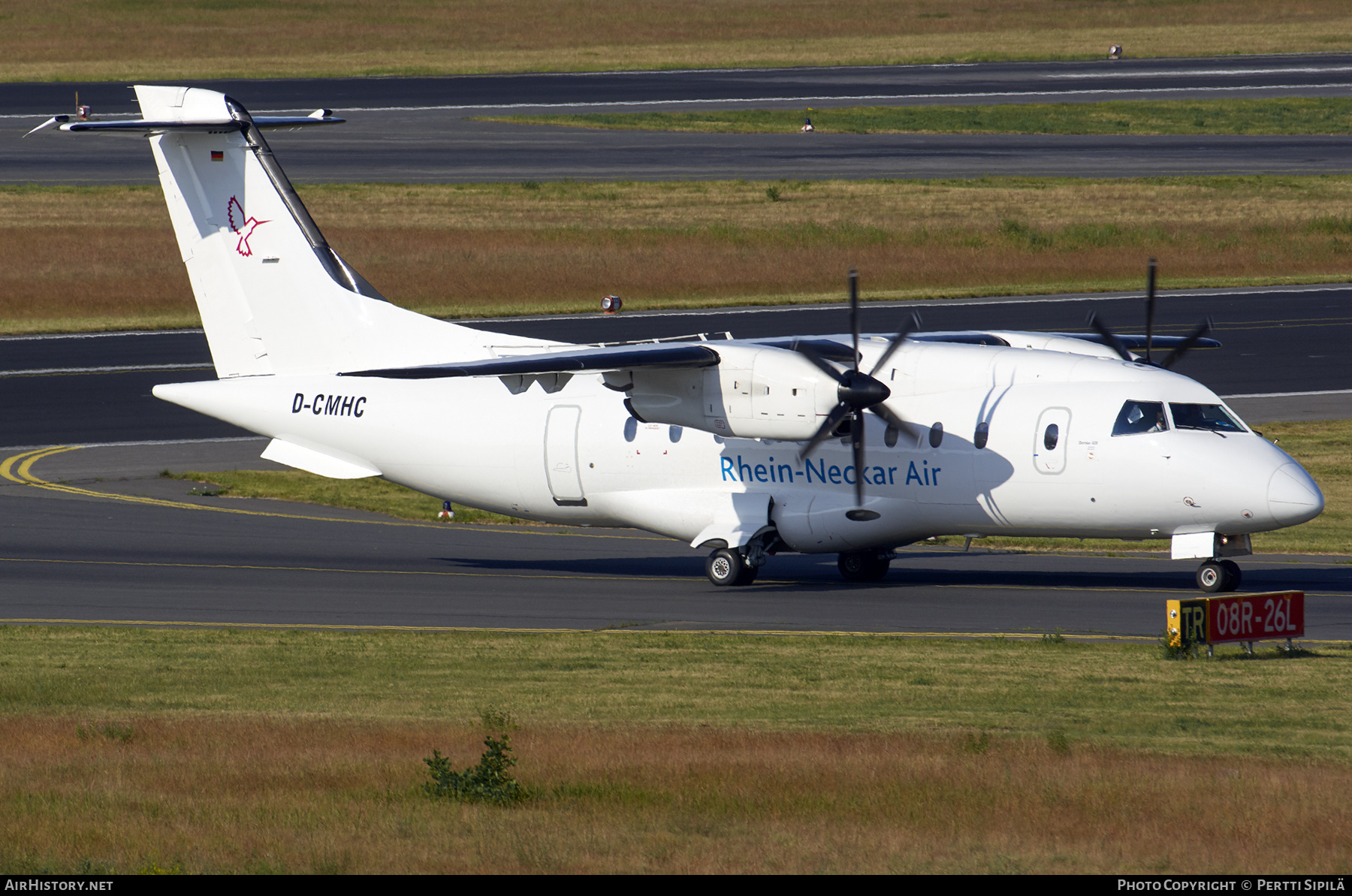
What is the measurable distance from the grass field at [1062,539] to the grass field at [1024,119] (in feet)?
147

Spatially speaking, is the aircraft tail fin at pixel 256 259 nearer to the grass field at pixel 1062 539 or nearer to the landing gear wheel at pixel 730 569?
the grass field at pixel 1062 539

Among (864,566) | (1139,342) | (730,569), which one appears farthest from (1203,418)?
(730,569)

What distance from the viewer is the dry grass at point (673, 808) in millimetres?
10133

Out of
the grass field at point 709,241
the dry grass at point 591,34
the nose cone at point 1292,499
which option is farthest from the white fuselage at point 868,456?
the dry grass at point 591,34

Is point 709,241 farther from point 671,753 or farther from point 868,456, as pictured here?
point 671,753

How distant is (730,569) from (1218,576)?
7.42 m

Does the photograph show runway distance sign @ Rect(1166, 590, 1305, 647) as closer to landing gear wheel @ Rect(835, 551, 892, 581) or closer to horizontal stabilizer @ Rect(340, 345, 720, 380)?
landing gear wheel @ Rect(835, 551, 892, 581)

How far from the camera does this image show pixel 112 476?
114 feet

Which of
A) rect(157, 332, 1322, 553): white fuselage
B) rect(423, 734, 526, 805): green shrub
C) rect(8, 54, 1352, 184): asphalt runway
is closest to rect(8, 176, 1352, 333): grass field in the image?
rect(8, 54, 1352, 184): asphalt runway

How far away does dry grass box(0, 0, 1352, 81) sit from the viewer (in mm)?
98562

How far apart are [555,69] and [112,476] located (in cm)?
6816

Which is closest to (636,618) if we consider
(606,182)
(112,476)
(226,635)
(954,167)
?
(226,635)

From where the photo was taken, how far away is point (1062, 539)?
29484mm

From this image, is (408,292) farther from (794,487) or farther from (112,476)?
(794,487)
